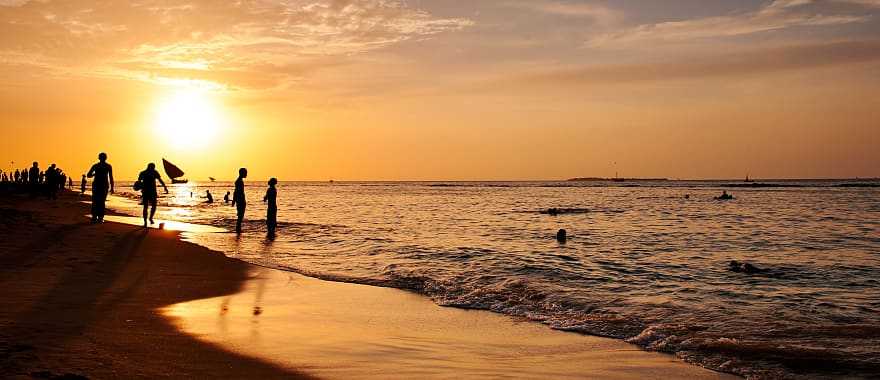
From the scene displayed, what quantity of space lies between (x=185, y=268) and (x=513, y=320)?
7243mm

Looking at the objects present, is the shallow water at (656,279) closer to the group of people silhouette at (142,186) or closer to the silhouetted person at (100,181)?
the group of people silhouette at (142,186)

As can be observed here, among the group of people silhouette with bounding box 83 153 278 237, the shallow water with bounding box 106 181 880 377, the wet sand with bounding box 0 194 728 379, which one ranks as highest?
the group of people silhouette with bounding box 83 153 278 237

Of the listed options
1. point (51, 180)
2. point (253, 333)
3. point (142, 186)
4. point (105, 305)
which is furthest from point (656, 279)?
point (51, 180)

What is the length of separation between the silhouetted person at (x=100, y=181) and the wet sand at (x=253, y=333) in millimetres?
8744

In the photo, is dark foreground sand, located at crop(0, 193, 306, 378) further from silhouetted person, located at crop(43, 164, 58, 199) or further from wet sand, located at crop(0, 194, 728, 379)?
silhouetted person, located at crop(43, 164, 58, 199)

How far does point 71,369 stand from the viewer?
505 centimetres

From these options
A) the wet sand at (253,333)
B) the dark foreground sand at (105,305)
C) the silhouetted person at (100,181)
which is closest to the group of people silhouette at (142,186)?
the silhouetted person at (100,181)

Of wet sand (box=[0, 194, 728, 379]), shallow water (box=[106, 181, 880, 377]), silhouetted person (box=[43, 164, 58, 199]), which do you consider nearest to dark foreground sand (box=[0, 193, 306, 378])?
wet sand (box=[0, 194, 728, 379])

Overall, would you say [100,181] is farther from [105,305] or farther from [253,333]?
[253,333]

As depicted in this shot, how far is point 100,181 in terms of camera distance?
68.7 feet

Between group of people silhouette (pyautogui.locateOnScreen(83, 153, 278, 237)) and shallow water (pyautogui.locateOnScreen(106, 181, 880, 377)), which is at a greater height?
group of people silhouette (pyautogui.locateOnScreen(83, 153, 278, 237))

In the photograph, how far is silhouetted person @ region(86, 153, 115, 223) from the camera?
20534 millimetres

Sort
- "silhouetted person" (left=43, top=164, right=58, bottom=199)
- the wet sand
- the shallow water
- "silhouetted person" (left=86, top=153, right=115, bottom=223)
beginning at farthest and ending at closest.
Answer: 1. "silhouetted person" (left=43, top=164, right=58, bottom=199)
2. "silhouetted person" (left=86, top=153, right=115, bottom=223)
3. the shallow water
4. the wet sand

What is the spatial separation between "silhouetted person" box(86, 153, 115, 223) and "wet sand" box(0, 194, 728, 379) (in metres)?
8.74
